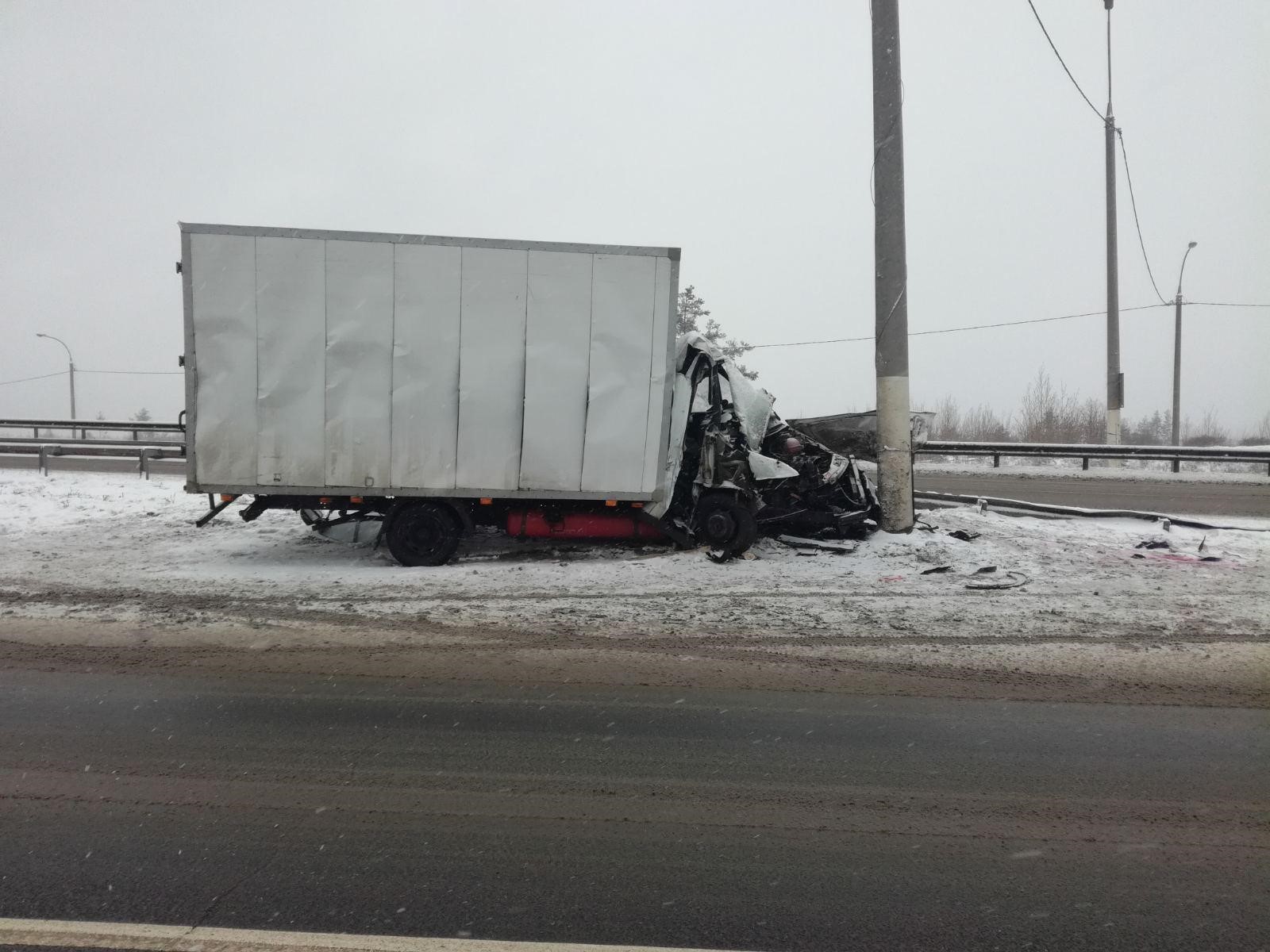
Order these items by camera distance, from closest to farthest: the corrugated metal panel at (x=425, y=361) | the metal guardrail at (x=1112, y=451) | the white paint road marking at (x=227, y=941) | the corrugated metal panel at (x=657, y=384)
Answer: the white paint road marking at (x=227, y=941) < the corrugated metal panel at (x=425, y=361) < the corrugated metal panel at (x=657, y=384) < the metal guardrail at (x=1112, y=451)

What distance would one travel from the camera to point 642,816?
362 cm

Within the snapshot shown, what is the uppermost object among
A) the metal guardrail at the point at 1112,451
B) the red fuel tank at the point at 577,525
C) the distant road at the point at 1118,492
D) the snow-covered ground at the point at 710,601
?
the metal guardrail at the point at 1112,451

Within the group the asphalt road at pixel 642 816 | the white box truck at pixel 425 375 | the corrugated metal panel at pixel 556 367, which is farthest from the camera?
the corrugated metal panel at pixel 556 367

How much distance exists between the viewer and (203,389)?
Result: 8633mm

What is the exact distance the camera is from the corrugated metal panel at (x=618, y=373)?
8930 mm

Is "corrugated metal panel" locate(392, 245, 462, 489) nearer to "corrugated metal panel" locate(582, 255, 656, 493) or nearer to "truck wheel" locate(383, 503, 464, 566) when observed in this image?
"truck wheel" locate(383, 503, 464, 566)

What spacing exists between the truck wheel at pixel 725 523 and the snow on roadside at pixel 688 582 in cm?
27

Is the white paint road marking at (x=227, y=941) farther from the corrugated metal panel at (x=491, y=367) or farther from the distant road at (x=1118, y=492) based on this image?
the distant road at (x=1118, y=492)

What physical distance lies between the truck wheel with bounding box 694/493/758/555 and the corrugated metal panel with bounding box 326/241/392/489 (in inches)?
142

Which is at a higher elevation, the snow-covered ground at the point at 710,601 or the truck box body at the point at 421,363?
the truck box body at the point at 421,363

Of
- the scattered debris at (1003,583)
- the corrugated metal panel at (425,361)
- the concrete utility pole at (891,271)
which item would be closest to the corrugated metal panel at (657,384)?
the corrugated metal panel at (425,361)

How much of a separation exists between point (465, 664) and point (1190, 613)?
20.7ft

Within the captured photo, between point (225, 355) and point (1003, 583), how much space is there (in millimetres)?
8325

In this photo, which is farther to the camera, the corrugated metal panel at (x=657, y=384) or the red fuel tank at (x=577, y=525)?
the red fuel tank at (x=577, y=525)
